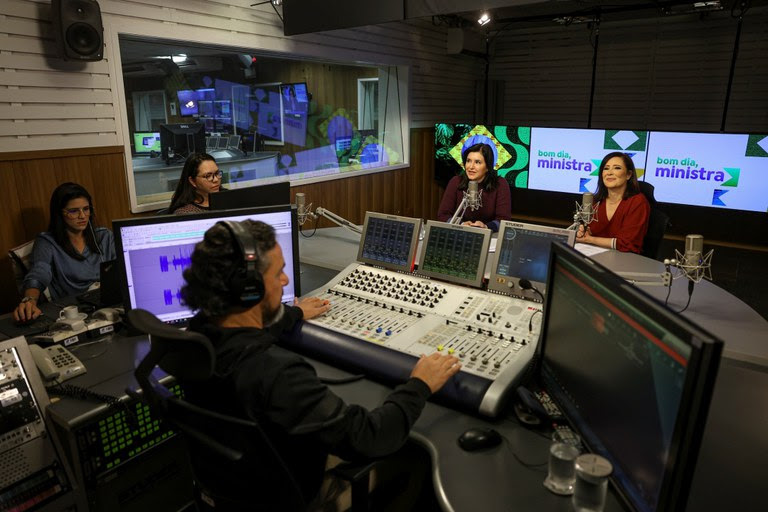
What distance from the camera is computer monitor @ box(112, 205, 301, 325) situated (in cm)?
173

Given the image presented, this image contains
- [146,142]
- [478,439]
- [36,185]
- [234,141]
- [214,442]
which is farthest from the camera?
[234,141]

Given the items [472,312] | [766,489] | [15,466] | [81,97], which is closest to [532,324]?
[472,312]

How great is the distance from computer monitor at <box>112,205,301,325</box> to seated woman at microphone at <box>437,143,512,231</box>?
2.15 m

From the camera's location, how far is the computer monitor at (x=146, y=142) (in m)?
3.95

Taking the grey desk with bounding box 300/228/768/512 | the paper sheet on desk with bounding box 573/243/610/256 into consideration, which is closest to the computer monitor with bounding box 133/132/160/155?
the grey desk with bounding box 300/228/768/512

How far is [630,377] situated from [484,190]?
296 centimetres

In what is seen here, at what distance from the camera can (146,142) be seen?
403 cm

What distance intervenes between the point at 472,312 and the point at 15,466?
4.75 feet

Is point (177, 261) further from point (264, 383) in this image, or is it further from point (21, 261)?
point (21, 261)

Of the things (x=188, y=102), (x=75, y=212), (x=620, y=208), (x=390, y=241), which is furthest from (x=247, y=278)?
(x=188, y=102)

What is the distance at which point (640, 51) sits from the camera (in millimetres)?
6492

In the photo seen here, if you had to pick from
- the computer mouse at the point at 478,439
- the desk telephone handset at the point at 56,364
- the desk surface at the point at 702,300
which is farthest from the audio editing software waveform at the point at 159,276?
the computer mouse at the point at 478,439

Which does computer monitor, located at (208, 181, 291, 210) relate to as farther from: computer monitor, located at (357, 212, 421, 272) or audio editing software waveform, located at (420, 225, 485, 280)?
audio editing software waveform, located at (420, 225, 485, 280)

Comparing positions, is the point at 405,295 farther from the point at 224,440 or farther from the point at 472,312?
the point at 224,440
